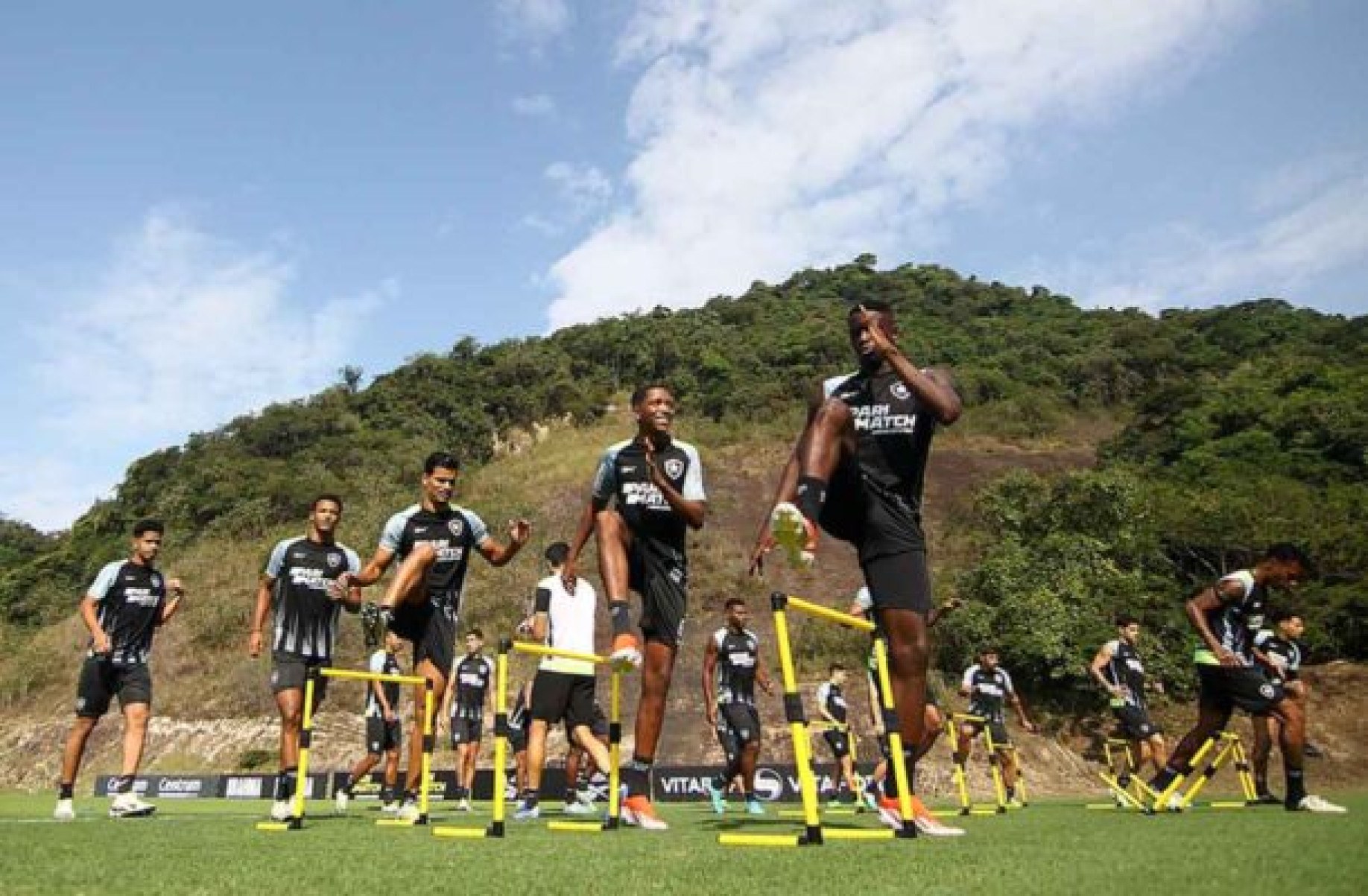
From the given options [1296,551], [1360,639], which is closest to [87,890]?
[1296,551]

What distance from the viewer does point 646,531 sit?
21.2 feet

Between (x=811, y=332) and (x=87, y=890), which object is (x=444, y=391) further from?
(x=87, y=890)

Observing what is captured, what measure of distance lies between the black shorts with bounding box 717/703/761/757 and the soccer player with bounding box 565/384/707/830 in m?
5.08

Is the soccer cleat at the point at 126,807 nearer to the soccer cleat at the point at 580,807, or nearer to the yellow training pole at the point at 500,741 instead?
the soccer cleat at the point at 580,807

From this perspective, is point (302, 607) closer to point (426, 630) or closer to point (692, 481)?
point (426, 630)

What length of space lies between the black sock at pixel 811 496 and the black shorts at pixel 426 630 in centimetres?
385

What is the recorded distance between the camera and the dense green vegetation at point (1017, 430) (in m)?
28.6

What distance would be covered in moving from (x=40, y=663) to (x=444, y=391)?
34319mm

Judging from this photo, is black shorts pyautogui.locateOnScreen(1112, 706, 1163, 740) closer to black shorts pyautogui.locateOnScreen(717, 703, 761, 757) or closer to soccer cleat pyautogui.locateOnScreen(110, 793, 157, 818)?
black shorts pyautogui.locateOnScreen(717, 703, 761, 757)

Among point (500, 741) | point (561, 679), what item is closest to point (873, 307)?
point (500, 741)

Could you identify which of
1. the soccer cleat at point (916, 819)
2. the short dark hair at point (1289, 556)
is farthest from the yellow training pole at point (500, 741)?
the short dark hair at point (1289, 556)

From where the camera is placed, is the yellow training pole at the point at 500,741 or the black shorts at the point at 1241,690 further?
the black shorts at the point at 1241,690

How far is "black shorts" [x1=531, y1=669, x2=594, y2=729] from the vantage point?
26.7ft

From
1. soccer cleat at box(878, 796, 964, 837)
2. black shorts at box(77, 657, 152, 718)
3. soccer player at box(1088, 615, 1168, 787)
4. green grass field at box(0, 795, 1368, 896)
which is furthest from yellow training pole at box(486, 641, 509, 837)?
soccer player at box(1088, 615, 1168, 787)
